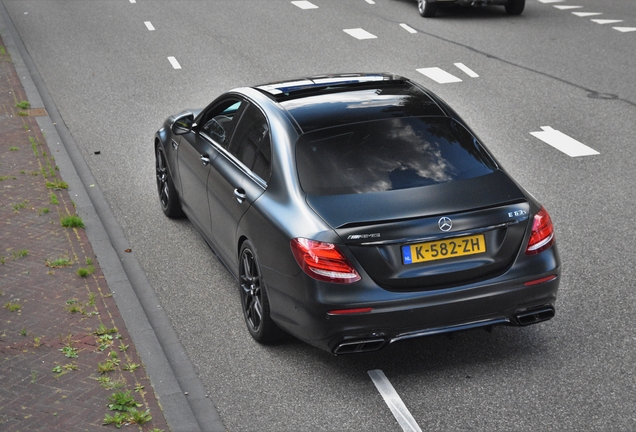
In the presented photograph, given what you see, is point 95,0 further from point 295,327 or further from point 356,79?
point 295,327

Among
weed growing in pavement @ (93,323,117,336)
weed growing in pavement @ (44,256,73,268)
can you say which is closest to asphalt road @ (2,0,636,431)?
weed growing in pavement @ (93,323,117,336)

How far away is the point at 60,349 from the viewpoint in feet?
20.6

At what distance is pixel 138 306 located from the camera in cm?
704

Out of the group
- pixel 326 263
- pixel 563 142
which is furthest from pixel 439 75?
pixel 326 263

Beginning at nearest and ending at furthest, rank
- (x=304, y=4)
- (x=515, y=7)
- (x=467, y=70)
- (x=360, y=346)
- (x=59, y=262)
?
(x=360, y=346) → (x=59, y=262) → (x=467, y=70) → (x=515, y=7) → (x=304, y=4)

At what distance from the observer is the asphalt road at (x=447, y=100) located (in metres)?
5.67

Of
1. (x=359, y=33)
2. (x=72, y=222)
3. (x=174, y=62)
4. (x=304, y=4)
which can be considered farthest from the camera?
(x=304, y=4)

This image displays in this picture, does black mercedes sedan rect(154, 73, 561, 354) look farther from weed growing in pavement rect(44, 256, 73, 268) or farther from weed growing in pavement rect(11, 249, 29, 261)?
weed growing in pavement rect(11, 249, 29, 261)

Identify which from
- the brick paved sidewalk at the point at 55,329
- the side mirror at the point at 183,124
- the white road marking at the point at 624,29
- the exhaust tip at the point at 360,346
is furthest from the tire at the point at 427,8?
the exhaust tip at the point at 360,346

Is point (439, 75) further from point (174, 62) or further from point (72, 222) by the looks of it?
point (72, 222)

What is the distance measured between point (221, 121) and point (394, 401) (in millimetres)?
2949

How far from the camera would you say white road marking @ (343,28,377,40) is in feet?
61.4

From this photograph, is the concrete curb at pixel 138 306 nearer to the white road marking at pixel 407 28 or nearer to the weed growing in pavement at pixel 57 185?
the weed growing in pavement at pixel 57 185

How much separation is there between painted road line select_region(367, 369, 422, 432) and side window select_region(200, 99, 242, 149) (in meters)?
2.25
